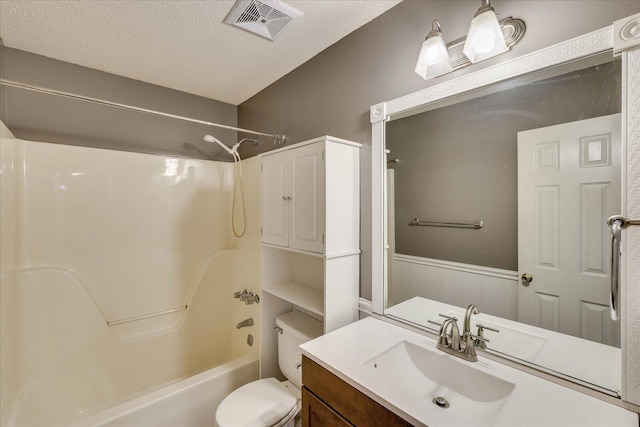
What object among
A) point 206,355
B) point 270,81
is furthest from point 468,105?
point 206,355

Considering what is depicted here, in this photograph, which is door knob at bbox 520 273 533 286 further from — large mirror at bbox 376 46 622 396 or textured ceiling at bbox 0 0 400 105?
textured ceiling at bbox 0 0 400 105

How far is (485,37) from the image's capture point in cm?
98

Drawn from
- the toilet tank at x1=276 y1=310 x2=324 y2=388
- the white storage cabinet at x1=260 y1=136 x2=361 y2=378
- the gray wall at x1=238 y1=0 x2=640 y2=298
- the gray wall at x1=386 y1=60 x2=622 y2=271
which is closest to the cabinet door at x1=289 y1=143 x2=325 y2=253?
the white storage cabinet at x1=260 y1=136 x2=361 y2=378

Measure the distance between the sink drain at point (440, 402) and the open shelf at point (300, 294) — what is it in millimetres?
602

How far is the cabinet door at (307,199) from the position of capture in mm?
1377

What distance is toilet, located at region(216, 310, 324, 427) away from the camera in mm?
1335

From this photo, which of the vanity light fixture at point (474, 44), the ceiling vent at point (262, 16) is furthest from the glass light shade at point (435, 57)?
the ceiling vent at point (262, 16)

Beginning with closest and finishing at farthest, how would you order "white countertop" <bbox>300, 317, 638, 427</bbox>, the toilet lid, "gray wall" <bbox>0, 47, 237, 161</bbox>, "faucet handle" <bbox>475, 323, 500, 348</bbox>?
"white countertop" <bbox>300, 317, 638, 427</bbox>, "faucet handle" <bbox>475, 323, 500, 348</bbox>, the toilet lid, "gray wall" <bbox>0, 47, 237, 161</bbox>

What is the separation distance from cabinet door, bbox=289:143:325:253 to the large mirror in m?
0.35

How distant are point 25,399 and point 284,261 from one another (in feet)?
5.22

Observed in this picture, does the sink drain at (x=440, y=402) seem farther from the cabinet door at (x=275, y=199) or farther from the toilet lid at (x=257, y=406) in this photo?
the cabinet door at (x=275, y=199)

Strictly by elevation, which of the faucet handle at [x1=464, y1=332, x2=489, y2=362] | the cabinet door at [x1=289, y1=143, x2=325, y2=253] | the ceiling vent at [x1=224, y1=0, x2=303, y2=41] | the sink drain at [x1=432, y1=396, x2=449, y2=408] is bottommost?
the sink drain at [x1=432, y1=396, x2=449, y2=408]

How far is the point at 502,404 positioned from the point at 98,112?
9.28 ft

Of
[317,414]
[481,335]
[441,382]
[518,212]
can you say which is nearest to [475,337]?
[481,335]
